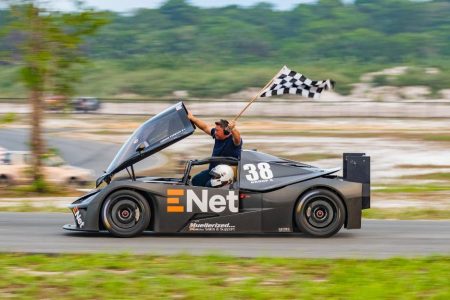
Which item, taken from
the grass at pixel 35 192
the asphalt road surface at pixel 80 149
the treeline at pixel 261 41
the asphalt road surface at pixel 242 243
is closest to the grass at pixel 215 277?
Answer: the asphalt road surface at pixel 242 243

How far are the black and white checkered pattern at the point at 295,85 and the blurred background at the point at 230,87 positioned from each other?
4203mm

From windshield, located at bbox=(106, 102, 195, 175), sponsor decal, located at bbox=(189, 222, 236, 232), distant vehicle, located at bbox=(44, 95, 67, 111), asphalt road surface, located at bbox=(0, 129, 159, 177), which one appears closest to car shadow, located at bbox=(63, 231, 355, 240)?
sponsor decal, located at bbox=(189, 222, 236, 232)

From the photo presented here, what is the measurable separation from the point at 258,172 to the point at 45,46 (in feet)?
29.8

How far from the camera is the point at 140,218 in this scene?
38.7ft

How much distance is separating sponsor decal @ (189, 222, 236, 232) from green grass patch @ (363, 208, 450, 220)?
4.09m

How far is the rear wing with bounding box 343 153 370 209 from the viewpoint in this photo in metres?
12.1

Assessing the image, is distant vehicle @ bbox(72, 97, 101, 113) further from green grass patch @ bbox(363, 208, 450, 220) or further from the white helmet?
the white helmet

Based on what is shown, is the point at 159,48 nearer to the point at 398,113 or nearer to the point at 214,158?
the point at 398,113

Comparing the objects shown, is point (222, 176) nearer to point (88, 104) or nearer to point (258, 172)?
point (258, 172)

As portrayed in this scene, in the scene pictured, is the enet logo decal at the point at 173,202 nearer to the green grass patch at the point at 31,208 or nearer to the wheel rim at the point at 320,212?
the wheel rim at the point at 320,212

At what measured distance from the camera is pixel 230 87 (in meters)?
83.1

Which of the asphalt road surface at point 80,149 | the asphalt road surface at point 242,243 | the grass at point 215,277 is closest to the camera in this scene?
the grass at point 215,277

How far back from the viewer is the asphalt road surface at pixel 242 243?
34.8 ft

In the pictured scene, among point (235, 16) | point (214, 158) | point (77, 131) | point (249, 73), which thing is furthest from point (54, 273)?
point (235, 16)
